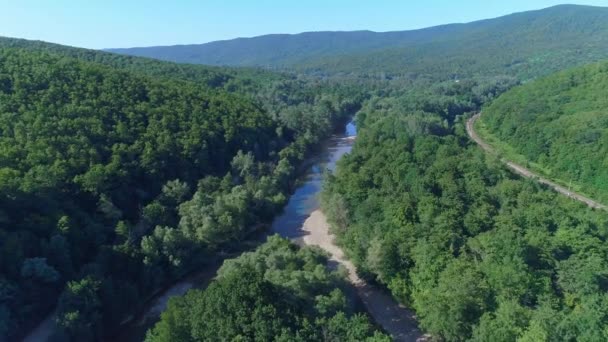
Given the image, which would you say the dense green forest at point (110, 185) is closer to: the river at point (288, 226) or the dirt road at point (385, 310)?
the river at point (288, 226)

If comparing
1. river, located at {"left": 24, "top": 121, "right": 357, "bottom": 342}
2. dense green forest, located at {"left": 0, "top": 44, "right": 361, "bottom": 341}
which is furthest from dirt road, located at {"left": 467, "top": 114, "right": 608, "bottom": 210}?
dense green forest, located at {"left": 0, "top": 44, "right": 361, "bottom": 341}

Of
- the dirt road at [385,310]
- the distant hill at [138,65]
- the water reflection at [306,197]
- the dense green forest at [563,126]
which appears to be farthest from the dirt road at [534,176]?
the distant hill at [138,65]

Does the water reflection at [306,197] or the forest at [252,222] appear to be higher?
the forest at [252,222]

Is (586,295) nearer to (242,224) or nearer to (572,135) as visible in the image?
(242,224)

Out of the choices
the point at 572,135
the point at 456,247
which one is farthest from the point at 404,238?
the point at 572,135

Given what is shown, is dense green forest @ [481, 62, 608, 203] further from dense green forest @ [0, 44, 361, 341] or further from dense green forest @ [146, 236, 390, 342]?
dense green forest @ [146, 236, 390, 342]

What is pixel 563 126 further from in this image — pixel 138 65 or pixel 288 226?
pixel 138 65
